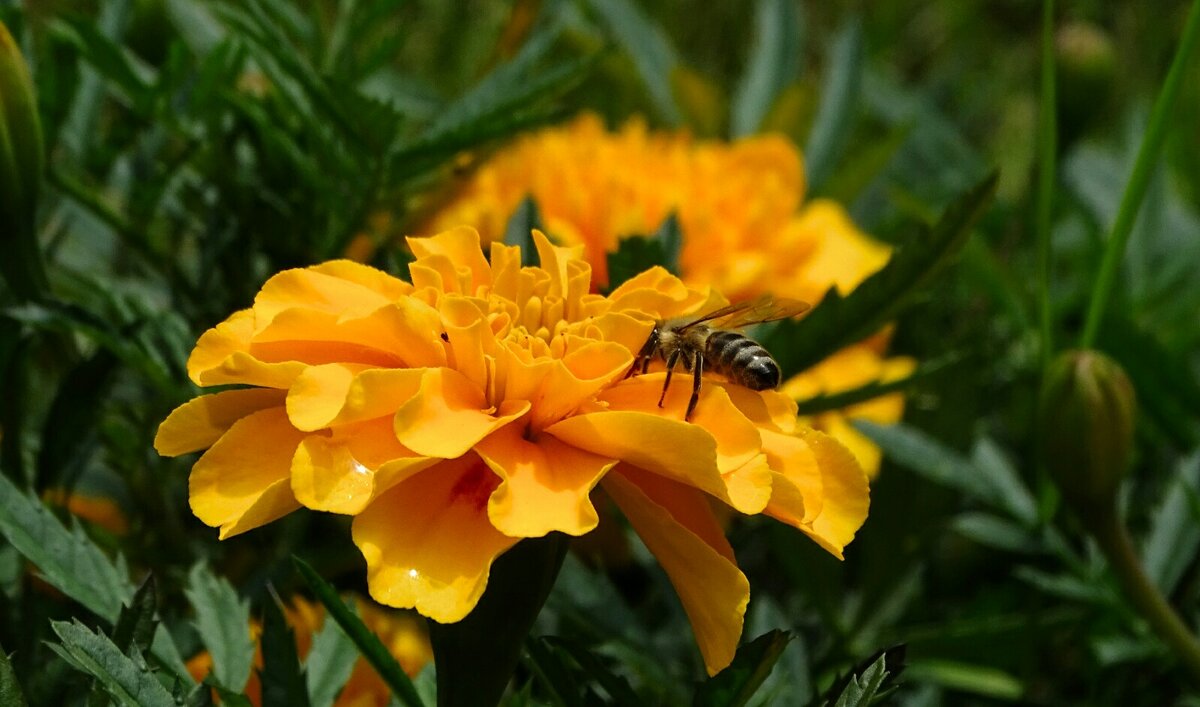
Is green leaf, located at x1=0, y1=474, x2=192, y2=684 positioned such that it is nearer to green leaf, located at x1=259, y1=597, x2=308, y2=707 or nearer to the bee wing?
green leaf, located at x1=259, y1=597, x2=308, y2=707

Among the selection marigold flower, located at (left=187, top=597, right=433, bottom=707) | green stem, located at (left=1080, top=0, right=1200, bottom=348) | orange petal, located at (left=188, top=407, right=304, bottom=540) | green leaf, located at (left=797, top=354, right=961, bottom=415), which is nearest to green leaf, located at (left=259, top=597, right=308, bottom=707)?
marigold flower, located at (left=187, top=597, right=433, bottom=707)

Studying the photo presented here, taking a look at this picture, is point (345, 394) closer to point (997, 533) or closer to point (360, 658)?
point (360, 658)

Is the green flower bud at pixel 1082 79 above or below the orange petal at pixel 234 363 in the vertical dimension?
below

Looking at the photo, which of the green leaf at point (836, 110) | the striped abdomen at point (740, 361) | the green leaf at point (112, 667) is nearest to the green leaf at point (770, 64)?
the green leaf at point (836, 110)

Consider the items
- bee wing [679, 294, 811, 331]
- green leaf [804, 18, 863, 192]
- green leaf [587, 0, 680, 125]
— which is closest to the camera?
bee wing [679, 294, 811, 331]

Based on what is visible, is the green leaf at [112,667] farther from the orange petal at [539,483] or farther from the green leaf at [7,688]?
the orange petal at [539,483]

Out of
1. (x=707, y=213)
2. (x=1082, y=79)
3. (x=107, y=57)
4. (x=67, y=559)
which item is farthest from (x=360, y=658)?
(x=1082, y=79)

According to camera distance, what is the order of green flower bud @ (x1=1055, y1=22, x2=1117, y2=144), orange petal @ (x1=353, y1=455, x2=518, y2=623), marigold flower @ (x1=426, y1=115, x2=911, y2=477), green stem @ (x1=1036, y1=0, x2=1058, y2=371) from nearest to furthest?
orange petal @ (x1=353, y1=455, x2=518, y2=623) → green stem @ (x1=1036, y1=0, x2=1058, y2=371) → marigold flower @ (x1=426, y1=115, x2=911, y2=477) → green flower bud @ (x1=1055, y1=22, x2=1117, y2=144)
